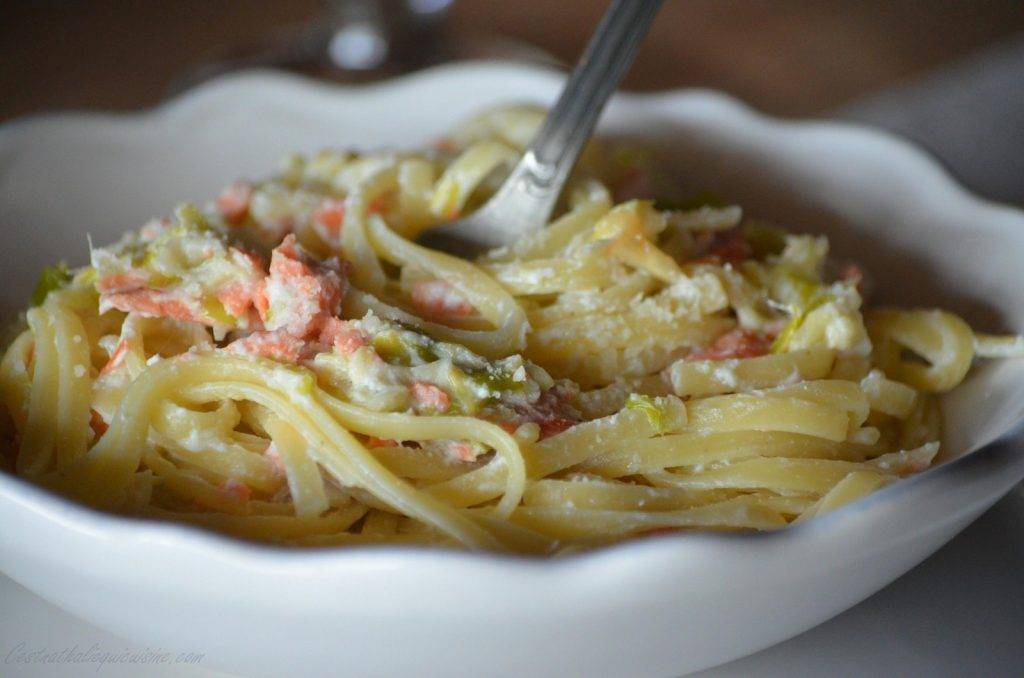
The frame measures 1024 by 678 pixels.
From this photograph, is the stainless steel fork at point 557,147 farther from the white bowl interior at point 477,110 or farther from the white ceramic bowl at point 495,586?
the white ceramic bowl at point 495,586

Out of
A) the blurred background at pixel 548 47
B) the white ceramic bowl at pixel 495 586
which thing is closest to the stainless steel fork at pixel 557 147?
the white ceramic bowl at pixel 495 586

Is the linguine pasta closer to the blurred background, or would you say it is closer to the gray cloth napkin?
the gray cloth napkin

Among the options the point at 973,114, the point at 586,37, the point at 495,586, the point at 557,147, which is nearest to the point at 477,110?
the point at 557,147

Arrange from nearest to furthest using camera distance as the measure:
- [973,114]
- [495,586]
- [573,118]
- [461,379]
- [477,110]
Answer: [495,586], [461,379], [573,118], [477,110], [973,114]

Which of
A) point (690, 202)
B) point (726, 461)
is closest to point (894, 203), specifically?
point (690, 202)

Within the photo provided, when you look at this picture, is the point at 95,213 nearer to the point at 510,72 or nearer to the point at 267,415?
the point at 510,72

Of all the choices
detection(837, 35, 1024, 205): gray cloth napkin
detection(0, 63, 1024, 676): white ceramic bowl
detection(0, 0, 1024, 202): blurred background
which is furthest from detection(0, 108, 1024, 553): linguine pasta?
detection(0, 0, 1024, 202): blurred background

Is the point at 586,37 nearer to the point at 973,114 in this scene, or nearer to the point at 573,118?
the point at 973,114
